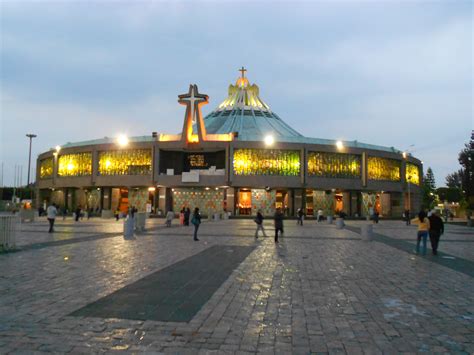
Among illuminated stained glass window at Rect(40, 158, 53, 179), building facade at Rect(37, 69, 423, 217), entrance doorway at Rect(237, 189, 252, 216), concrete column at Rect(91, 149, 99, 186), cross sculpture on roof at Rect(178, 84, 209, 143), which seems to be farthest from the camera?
illuminated stained glass window at Rect(40, 158, 53, 179)

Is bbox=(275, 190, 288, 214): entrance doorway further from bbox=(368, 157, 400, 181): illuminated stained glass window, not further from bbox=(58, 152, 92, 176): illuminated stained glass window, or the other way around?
bbox=(58, 152, 92, 176): illuminated stained glass window

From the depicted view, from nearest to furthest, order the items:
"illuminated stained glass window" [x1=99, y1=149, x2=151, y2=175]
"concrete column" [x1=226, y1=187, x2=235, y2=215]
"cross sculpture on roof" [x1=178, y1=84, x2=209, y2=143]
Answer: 1. "concrete column" [x1=226, y1=187, x2=235, y2=215]
2. "cross sculpture on roof" [x1=178, y1=84, x2=209, y2=143]
3. "illuminated stained glass window" [x1=99, y1=149, x2=151, y2=175]

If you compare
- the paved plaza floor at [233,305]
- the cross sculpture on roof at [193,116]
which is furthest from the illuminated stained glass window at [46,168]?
the paved plaza floor at [233,305]

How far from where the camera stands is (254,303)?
281 inches

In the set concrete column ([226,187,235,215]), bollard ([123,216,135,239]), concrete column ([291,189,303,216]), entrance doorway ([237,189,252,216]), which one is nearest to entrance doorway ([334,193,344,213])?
concrete column ([291,189,303,216])

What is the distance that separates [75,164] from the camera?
69.0 meters

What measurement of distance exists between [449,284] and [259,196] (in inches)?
2107

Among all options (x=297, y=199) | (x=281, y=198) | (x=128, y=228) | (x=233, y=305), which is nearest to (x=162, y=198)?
(x=281, y=198)

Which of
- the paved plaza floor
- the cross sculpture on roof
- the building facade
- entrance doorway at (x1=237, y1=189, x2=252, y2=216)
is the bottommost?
the paved plaza floor

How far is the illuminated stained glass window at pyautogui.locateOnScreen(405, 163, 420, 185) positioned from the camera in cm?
7350

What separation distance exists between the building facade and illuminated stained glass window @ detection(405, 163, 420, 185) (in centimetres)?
260

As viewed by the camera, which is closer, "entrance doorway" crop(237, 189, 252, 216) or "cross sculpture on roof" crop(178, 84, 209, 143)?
"cross sculpture on roof" crop(178, 84, 209, 143)

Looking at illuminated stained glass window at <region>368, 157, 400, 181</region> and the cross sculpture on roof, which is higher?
the cross sculpture on roof

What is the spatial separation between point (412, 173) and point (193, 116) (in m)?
43.8
